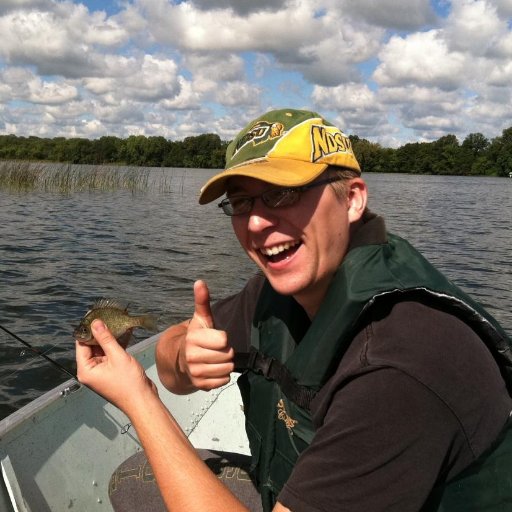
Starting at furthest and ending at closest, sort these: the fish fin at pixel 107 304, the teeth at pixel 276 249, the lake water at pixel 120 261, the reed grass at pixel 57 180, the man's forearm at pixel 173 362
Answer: the reed grass at pixel 57 180 → the lake water at pixel 120 261 → the fish fin at pixel 107 304 → the man's forearm at pixel 173 362 → the teeth at pixel 276 249

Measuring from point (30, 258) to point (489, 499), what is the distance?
14935 mm

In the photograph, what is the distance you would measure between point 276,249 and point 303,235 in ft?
0.42

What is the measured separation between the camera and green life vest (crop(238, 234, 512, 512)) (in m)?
1.70

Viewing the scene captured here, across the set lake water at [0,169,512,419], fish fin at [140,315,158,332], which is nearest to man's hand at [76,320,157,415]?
fish fin at [140,315,158,332]

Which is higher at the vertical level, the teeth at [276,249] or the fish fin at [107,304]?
the teeth at [276,249]

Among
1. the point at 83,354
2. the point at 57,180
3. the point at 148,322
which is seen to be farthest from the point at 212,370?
the point at 57,180

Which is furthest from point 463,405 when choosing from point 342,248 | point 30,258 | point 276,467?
point 30,258

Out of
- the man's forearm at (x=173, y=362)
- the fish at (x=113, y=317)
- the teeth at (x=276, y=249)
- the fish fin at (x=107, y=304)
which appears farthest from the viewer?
the fish fin at (x=107, y=304)

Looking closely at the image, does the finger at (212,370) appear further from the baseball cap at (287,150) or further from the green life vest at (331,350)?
the baseball cap at (287,150)

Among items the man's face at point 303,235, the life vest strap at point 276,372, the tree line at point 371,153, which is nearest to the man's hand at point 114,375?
the life vest strap at point 276,372

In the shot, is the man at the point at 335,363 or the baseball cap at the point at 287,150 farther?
the baseball cap at the point at 287,150

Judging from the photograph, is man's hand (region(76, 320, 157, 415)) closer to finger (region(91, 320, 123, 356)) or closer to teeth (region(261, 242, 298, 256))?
finger (region(91, 320, 123, 356))

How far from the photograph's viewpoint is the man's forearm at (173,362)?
2.90 m

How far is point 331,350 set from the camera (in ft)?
6.01
